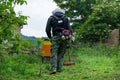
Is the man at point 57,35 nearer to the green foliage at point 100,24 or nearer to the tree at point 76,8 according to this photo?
the green foliage at point 100,24

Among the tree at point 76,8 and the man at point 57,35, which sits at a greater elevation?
the tree at point 76,8

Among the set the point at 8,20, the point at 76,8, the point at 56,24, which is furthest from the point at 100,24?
the point at 8,20

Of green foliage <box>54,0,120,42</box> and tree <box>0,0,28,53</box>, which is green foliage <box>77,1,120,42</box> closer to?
green foliage <box>54,0,120,42</box>

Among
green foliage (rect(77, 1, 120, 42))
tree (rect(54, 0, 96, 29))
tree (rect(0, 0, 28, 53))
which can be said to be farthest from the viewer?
tree (rect(54, 0, 96, 29))

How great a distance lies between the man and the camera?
13086mm

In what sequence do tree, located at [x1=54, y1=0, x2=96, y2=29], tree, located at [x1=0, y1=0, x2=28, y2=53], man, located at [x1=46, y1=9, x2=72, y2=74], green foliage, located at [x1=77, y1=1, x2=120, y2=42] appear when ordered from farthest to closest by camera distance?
tree, located at [x1=54, y1=0, x2=96, y2=29] → green foliage, located at [x1=77, y1=1, x2=120, y2=42] → man, located at [x1=46, y1=9, x2=72, y2=74] → tree, located at [x1=0, y1=0, x2=28, y2=53]

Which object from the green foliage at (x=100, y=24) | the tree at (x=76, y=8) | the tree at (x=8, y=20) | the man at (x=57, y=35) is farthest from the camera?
the tree at (x=76, y=8)

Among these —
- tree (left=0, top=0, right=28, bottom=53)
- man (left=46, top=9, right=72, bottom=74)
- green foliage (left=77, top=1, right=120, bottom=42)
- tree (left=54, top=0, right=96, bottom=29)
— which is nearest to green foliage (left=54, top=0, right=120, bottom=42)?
green foliage (left=77, top=1, right=120, bottom=42)

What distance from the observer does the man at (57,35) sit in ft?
42.9

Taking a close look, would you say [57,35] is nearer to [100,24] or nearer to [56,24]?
[56,24]

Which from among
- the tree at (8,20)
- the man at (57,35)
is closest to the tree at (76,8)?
the man at (57,35)

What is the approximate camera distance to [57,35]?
1316cm

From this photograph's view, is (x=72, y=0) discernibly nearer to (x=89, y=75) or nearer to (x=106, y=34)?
(x=106, y=34)

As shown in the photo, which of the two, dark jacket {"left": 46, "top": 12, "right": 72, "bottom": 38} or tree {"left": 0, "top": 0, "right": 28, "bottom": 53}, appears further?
dark jacket {"left": 46, "top": 12, "right": 72, "bottom": 38}
